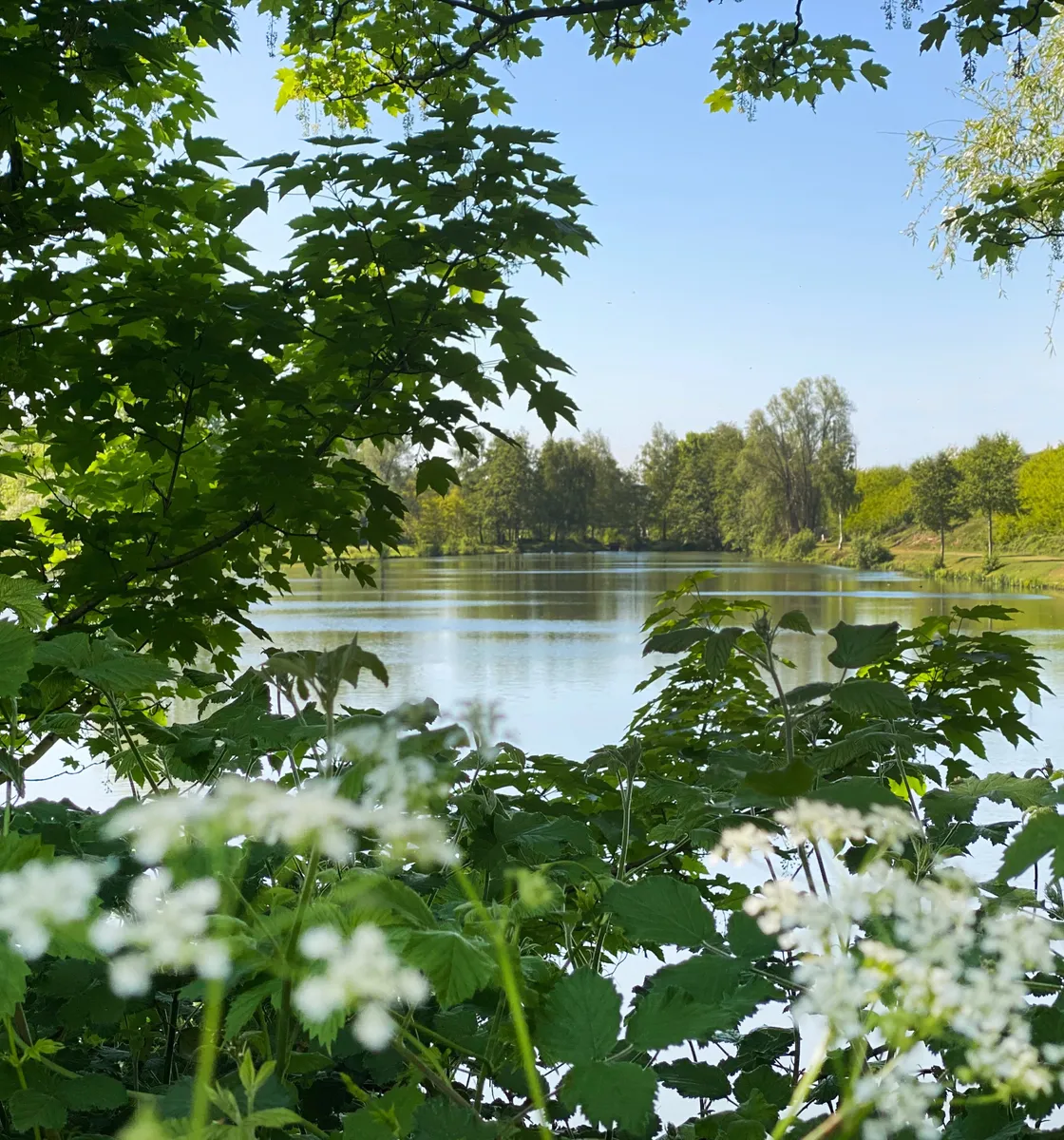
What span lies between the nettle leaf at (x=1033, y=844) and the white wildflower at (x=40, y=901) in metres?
0.36

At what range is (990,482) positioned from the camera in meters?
16.9

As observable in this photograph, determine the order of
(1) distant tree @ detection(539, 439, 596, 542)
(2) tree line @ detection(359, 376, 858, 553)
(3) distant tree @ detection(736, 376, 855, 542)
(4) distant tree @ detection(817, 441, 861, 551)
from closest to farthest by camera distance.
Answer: (2) tree line @ detection(359, 376, 858, 553) → (4) distant tree @ detection(817, 441, 861, 551) → (1) distant tree @ detection(539, 439, 596, 542) → (3) distant tree @ detection(736, 376, 855, 542)

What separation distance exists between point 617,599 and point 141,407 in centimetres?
1062

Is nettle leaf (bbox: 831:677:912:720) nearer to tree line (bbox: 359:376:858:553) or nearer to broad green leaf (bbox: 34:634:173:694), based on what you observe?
broad green leaf (bbox: 34:634:173:694)

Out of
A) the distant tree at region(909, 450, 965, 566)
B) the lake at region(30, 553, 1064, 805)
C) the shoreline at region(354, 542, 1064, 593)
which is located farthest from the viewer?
the distant tree at region(909, 450, 965, 566)

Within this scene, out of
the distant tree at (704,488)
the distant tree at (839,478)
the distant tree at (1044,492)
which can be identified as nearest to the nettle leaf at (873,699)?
the distant tree at (1044,492)

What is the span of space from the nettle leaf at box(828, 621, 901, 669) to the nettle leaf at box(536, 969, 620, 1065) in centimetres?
41

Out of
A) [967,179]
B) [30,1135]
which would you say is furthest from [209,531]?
[967,179]

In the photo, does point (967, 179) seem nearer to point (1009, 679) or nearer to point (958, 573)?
A: point (1009, 679)

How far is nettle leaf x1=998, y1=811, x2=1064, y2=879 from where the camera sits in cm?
36

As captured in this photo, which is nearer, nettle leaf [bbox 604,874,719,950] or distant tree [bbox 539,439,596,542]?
nettle leaf [bbox 604,874,719,950]

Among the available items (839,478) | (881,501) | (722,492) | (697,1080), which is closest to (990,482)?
(881,501)

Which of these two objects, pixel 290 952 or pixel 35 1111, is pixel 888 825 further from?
pixel 35 1111

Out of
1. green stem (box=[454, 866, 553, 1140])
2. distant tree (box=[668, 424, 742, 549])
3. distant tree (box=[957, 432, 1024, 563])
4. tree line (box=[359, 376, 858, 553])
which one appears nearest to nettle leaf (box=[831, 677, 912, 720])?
green stem (box=[454, 866, 553, 1140])
